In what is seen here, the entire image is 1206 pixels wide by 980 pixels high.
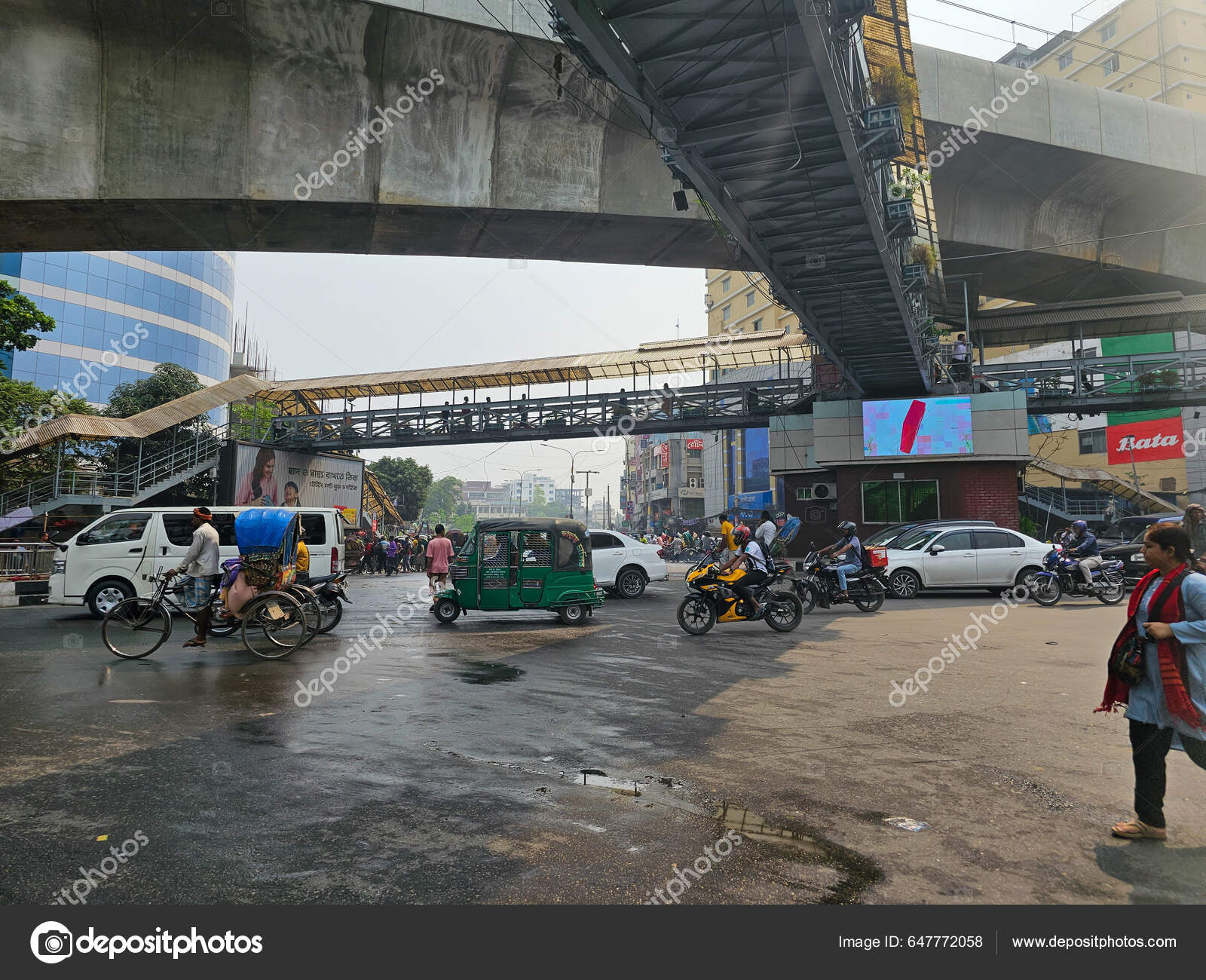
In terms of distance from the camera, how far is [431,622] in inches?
507

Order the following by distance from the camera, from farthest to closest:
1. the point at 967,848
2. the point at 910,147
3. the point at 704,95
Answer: the point at 910,147 < the point at 704,95 < the point at 967,848

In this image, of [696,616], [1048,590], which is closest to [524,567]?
[696,616]

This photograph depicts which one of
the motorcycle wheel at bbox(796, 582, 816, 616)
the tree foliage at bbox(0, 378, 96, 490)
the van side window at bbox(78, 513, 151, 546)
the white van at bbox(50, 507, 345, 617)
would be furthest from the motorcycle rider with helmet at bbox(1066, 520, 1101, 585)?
the tree foliage at bbox(0, 378, 96, 490)

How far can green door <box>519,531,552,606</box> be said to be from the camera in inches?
481

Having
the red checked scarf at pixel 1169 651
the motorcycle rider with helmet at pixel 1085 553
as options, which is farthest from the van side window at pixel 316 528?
the motorcycle rider with helmet at pixel 1085 553

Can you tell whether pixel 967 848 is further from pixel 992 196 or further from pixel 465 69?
pixel 992 196

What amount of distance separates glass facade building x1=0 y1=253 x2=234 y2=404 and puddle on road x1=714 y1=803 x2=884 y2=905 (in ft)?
174

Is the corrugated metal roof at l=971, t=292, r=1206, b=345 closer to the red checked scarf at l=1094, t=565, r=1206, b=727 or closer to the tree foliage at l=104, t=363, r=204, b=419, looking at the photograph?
the red checked scarf at l=1094, t=565, r=1206, b=727

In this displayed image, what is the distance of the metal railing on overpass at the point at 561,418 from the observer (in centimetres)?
2877

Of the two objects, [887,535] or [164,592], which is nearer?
[164,592]

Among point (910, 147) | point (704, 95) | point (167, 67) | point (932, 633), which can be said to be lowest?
point (932, 633)

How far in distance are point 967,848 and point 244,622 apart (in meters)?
8.04

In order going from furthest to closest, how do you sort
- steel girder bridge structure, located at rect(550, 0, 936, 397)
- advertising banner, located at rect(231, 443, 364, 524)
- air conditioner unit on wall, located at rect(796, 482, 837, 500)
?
1. advertising banner, located at rect(231, 443, 364, 524)
2. air conditioner unit on wall, located at rect(796, 482, 837, 500)
3. steel girder bridge structure, located at rect(550, 0, 936, 397)

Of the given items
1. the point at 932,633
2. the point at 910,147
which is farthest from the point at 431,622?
the point at 910,147
